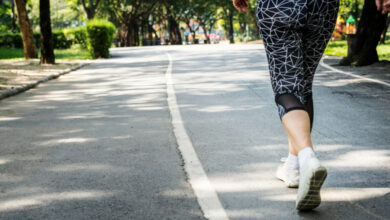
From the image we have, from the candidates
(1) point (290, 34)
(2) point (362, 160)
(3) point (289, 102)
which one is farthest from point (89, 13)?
(3) point (289, 102)

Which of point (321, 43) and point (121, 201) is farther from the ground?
point (321, 43)

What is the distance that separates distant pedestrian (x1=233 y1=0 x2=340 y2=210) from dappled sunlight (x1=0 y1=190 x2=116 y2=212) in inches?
54.8

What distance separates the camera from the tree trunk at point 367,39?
13.1m

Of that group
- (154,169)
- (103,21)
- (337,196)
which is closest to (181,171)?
(154,169)

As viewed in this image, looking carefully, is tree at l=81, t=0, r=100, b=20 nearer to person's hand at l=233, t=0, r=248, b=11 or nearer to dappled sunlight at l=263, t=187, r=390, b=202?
person's hand at l=233, t=0, r=248, b=11

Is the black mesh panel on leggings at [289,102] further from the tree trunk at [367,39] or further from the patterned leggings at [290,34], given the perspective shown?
the tree trunk at [367,39]

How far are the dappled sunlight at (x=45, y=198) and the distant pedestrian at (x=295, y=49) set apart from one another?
139 cm

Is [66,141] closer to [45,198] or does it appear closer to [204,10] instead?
[45,198]

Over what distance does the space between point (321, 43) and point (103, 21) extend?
21.4 metres

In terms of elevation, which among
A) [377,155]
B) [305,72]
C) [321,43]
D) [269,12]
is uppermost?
[269,12]

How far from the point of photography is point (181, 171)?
3855 mm

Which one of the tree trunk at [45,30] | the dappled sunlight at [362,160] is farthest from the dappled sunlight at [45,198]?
the tree trunk at [45,30]

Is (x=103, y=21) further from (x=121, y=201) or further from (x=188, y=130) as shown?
(x=121, y=201)

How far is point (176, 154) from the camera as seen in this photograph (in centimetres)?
442
